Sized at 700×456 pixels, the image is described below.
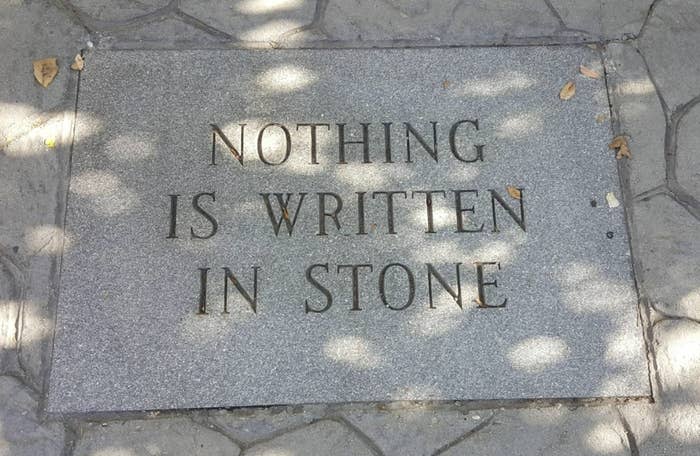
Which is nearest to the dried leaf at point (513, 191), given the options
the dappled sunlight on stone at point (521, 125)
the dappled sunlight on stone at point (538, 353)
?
the dappled sunlight on stone at point (521, 125)

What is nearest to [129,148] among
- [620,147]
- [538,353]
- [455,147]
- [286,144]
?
[286,144]

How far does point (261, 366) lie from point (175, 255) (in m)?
0.54

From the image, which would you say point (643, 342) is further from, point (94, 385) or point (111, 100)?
point (111, 100)

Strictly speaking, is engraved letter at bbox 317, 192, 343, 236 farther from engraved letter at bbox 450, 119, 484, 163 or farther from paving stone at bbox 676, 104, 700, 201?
paving stone at bbox 676, 104, 700, 201

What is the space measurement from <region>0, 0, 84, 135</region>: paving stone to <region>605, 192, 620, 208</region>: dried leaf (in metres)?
2.23

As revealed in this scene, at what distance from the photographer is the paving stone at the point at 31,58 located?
9.53ft

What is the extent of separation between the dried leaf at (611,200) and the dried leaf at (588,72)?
0.54 metres

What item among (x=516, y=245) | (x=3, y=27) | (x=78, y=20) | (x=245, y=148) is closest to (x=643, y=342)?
(x=516, y=245)

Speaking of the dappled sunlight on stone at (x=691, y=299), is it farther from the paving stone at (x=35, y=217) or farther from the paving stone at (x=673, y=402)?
the paving stone at (x=35, y=217)

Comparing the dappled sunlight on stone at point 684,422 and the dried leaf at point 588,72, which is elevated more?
the dried leaf at point 588,72

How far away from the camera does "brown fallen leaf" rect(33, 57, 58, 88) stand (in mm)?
2943

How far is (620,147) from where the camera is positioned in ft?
9.46

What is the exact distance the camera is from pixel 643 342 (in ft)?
8.70

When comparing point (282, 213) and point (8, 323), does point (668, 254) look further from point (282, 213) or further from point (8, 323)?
point (8, 323)
